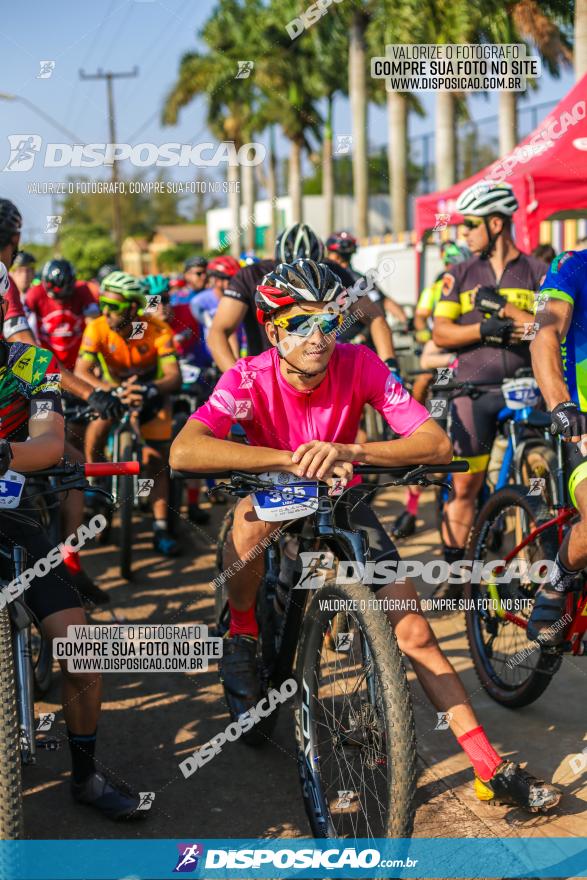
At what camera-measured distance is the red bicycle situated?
4113mm

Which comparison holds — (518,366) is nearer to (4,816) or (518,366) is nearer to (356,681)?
(356,681)

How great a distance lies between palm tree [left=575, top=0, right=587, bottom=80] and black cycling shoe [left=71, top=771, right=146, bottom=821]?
8.86 m

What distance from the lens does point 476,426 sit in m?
5.83

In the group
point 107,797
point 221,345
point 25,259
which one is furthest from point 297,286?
point 25,259

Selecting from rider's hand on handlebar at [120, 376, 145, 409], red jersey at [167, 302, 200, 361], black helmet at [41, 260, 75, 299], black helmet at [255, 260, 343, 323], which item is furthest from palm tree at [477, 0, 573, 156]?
black helmet at [255, 260, 343, 323]

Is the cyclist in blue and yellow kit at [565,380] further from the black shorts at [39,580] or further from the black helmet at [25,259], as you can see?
the black helmet at [25,259]

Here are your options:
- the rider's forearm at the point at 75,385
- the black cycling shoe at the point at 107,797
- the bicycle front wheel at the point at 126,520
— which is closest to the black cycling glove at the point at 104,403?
the rider's forearm at the point at 75,385

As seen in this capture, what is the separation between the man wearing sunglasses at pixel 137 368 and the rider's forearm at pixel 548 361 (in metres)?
3.91

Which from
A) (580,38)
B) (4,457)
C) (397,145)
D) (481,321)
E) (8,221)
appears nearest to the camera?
(4,457)

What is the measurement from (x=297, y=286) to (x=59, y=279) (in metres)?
5.54

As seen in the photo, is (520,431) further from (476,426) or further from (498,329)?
(498,329)

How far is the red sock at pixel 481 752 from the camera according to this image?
3496 millimetres

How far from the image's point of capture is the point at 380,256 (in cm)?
1825

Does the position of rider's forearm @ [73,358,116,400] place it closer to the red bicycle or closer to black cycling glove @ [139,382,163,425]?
black cycling glove @ [139,382,163,425]
